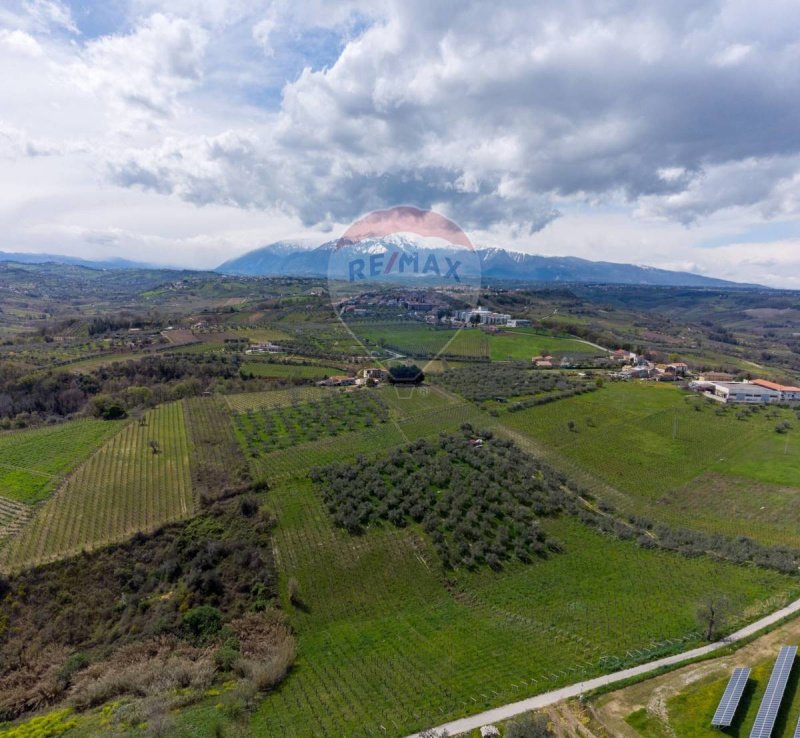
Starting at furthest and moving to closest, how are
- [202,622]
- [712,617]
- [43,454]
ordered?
1. [43,454]
2. [202,622]
3. [712,617]

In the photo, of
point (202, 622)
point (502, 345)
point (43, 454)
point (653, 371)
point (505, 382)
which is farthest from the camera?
point (502, 345)

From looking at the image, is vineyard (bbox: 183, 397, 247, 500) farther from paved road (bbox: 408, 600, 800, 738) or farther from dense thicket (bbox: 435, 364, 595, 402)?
dense thicket (bbox: 435, 364, 595, 402)

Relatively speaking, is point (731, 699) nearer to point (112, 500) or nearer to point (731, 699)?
point (731, 699)

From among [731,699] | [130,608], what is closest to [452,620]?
[731,699]

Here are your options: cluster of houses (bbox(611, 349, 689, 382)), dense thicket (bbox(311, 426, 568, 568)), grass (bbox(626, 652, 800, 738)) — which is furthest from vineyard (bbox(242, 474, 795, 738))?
cluster of houses (bbox(611, 349, 689, 382))

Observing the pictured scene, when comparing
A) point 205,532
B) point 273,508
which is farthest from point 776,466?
point 205,532

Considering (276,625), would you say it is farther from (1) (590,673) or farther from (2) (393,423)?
(2) (393,423)
